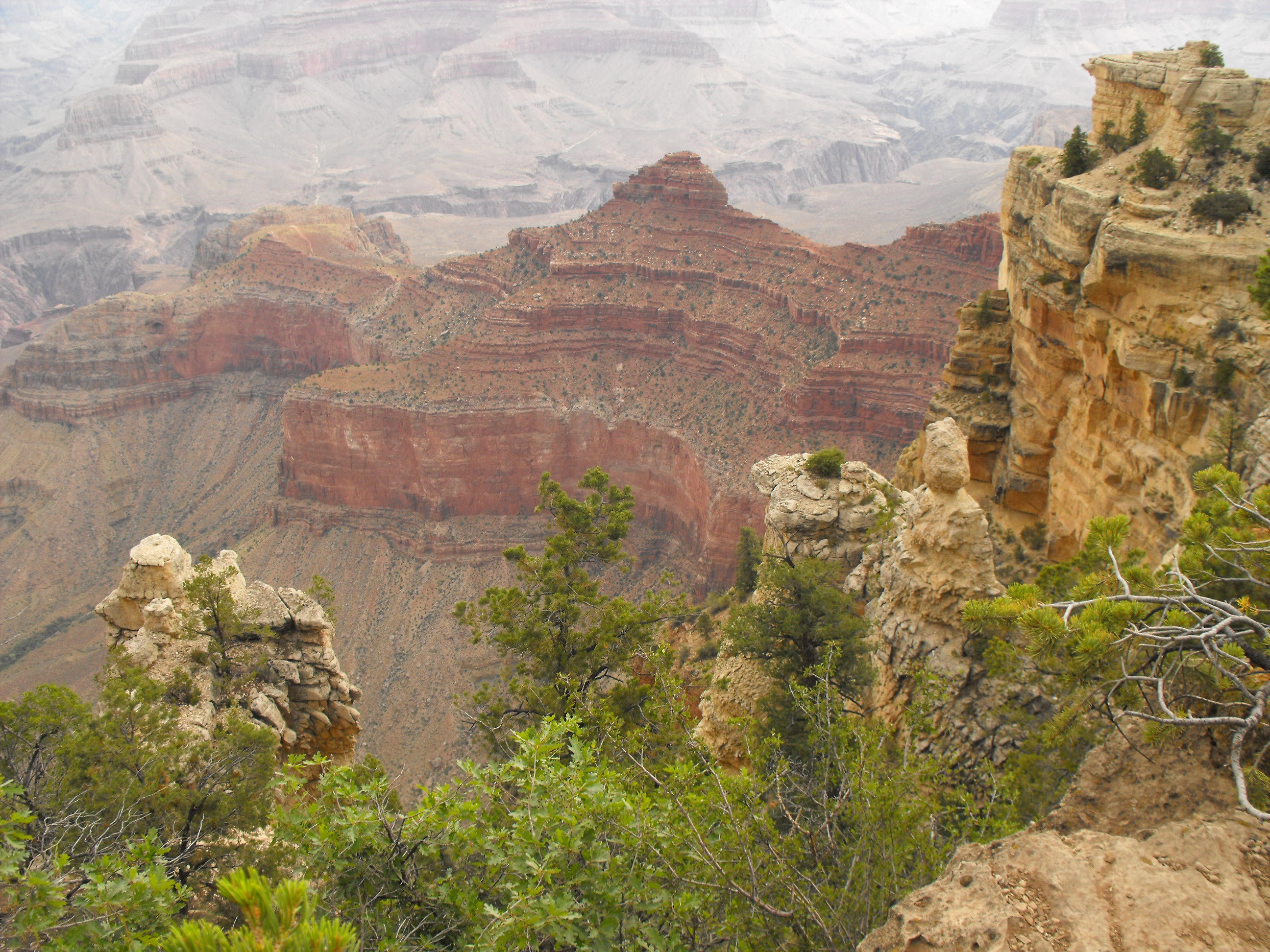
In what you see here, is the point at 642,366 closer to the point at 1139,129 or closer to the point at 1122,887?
the point at 1139,129

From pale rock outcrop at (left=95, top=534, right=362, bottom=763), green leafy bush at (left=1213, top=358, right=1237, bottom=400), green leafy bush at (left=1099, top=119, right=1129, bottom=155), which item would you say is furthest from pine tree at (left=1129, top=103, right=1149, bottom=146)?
pale rock outcrop at (left=95, top=534, right=362, bottom=763)

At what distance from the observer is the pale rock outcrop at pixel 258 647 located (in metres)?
20.4

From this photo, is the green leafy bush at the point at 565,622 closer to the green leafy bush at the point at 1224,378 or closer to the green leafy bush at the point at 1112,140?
the green leafy bush at the point at 1224,378

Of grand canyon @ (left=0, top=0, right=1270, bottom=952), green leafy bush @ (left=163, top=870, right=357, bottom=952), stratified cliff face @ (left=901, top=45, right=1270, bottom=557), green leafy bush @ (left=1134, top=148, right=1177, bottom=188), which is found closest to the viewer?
green leafy bush @ (left=163, top=870, right=357, bottom=952)

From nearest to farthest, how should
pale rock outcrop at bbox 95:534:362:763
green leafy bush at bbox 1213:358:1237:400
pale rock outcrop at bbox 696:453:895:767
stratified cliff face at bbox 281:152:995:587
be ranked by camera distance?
1. green leafy bush at bbox 1213:358:1237:400
2. pale rock outcrop at bbox 95:534:362:763
3. pale rock outcrop at bbox 696:453:895:767
4. stratified cliff face at bbox 281:152:995:587

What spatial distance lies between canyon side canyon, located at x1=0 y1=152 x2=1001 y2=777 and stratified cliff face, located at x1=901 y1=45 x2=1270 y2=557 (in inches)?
720

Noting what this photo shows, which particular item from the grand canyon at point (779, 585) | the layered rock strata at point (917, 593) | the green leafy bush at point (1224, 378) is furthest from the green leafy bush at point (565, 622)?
the green leafy bush at point (1224, 378)

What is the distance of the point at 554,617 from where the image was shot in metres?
21.1

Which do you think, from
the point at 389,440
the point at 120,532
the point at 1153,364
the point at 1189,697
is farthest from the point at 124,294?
the point at 1189,697

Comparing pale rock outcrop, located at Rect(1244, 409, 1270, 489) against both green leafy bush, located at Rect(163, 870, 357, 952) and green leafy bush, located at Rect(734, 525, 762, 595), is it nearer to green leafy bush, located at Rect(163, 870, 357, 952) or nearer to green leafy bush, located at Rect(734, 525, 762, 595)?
green leafy bush, located at Rect(163, 870, 357, 952)

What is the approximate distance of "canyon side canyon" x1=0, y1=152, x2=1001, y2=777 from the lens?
4825 centimetres

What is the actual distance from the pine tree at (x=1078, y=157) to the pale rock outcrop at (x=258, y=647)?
24194mm

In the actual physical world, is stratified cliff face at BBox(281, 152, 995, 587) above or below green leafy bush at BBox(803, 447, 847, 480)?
below

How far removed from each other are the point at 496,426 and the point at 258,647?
3393cm
